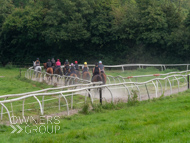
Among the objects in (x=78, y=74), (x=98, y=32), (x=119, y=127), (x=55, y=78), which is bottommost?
(x=119, y=127)

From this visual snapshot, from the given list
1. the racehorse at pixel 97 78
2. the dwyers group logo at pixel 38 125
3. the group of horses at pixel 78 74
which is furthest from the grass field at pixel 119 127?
the group of horses at pixel 78 74

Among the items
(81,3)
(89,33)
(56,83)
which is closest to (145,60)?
(89,33)

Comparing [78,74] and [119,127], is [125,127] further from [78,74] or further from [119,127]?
[78,74]

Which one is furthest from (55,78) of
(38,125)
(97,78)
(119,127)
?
(119,127)

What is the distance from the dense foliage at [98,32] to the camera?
1405 inches

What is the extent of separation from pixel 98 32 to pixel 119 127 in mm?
31901

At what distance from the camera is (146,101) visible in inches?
527

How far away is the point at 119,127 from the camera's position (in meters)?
9.07

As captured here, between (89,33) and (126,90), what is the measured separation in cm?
2744

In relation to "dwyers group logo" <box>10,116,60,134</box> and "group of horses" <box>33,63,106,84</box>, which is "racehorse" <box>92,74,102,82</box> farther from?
"dwyers group logo" <box>10,116,60,134</box>

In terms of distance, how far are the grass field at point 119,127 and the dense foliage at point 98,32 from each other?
22968 millimetres

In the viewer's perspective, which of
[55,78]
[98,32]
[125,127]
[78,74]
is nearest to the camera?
[125,127]

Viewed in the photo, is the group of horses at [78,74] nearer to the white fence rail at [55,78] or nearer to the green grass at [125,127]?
the white fence rail at [55,78]

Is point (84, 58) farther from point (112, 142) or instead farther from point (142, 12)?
point (112, 142)
